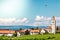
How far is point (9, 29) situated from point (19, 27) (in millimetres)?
416

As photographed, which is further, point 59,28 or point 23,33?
point 59,28

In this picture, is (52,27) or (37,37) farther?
(52,27)

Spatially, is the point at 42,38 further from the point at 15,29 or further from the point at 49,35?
the point at 15,29

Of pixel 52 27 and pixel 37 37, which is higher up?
pixel 52 27

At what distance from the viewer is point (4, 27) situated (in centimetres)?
859

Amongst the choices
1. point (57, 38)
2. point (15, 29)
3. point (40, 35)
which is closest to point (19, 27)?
point (15, 29)

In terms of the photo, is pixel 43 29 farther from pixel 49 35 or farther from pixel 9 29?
pixel 9 29

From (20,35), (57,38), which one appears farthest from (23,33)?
(57,38)

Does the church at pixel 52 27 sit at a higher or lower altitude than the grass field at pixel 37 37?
higher

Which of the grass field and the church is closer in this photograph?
the grass field

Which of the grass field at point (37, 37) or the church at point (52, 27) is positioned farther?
the church at point (52, 27)

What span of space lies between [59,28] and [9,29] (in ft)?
6.71

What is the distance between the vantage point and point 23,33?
8695 mm

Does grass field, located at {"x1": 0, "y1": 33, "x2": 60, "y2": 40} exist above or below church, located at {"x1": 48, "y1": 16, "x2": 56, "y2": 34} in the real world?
below
